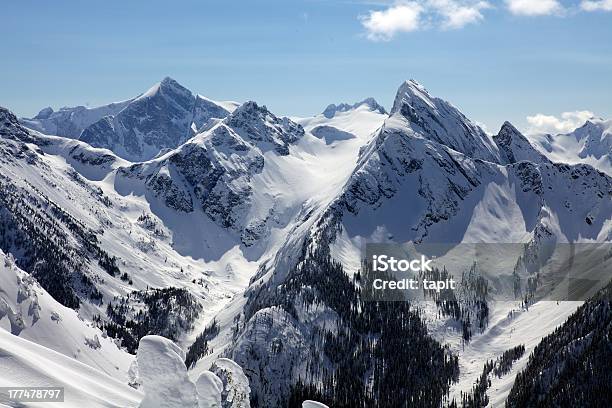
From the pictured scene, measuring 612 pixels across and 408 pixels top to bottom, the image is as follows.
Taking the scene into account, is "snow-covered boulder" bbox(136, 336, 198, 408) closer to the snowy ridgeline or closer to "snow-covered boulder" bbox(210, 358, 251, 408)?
the snowy ridgeline

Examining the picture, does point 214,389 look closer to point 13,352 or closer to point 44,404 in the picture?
point 44,404

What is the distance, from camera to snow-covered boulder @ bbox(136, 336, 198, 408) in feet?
150

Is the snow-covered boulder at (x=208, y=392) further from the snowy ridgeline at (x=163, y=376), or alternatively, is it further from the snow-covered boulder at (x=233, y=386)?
the snow-covered boulder at (x=233, y=386)

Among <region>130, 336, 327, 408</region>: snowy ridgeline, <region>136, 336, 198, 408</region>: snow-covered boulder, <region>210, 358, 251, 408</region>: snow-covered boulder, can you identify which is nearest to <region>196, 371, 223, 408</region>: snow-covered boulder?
<region>130, 336, 327, 408</region>: snowy ridgeline

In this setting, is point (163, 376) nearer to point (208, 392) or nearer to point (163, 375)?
point (163, 375)

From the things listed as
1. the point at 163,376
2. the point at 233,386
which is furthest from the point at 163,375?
the point at 233,386

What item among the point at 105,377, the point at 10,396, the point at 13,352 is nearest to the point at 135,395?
the point at 105,377

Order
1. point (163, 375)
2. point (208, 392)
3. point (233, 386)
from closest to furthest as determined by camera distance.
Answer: point (163, 375), point (208, 392), point (233, 386)

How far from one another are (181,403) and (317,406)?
10.7 m

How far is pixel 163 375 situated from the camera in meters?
46.2

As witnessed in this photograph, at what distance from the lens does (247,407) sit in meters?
59.7

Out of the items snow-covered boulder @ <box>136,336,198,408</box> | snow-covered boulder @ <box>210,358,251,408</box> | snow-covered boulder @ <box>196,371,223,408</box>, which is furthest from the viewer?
snow-covered boulder @ <box>210,358,251,408</box>

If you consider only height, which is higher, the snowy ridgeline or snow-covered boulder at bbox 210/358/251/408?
the snowy ridgeline

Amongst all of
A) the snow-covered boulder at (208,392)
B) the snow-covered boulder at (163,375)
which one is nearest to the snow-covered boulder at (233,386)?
the snow-covered boulder at (208,392)
